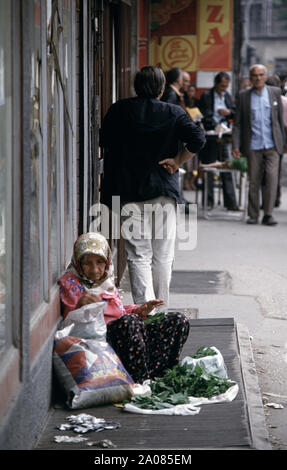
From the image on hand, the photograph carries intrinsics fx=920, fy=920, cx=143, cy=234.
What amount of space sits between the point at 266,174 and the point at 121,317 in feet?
25.9

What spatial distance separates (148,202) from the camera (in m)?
6.38

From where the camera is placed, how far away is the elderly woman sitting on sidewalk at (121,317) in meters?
4.92

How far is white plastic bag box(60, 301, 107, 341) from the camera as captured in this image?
4812 millimetres

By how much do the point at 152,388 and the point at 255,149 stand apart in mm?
7821

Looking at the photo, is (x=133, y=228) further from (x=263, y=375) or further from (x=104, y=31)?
(x=104, y=31)

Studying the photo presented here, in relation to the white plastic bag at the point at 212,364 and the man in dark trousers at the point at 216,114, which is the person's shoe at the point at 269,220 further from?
the white plastic bag at the point at 212,364

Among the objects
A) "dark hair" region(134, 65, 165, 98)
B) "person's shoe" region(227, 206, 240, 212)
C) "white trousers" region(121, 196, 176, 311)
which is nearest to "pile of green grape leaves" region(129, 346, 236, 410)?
"white trousers" region(121, 196, 176, 311)

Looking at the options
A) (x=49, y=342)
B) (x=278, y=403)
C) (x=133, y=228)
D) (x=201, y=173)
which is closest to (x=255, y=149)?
(x=201, y=173)

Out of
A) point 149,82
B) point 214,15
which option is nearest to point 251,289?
point 149,82

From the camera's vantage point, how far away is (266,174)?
41.1ft

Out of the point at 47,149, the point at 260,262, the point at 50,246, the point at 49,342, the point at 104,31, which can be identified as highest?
the point at 104,31

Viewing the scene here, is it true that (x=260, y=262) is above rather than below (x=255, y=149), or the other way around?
below

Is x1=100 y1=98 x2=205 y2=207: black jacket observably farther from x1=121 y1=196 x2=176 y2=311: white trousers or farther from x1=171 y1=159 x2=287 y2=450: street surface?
x1=171 y1=159 x2=287 y2=450: street surface

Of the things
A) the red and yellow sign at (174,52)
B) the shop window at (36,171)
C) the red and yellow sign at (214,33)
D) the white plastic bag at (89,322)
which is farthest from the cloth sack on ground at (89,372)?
the red and yellow sign at (214,33)
